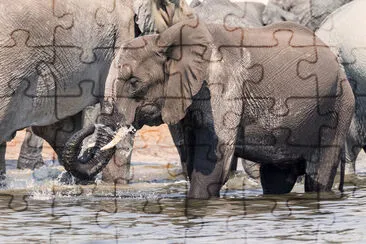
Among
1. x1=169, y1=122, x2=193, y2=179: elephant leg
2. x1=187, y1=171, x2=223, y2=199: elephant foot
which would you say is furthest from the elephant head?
x1=187, y1=171, x2=223, y2=199: elephant foot

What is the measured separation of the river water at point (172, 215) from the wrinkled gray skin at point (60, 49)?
730 millimetres

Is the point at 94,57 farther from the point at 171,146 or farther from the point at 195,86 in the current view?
the point at 171,146

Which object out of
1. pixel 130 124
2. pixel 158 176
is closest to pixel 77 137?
pixel 130 124

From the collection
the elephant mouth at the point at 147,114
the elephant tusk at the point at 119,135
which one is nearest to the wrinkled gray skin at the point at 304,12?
the elephant mouth at the point at 147,114

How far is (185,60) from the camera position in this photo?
1082 centimetres

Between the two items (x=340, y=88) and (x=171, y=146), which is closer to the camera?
(x=340, y=88)

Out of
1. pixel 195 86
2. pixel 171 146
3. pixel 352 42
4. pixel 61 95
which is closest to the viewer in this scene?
pixel 195 86

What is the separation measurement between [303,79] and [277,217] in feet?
5.37

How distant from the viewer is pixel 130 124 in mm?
10648

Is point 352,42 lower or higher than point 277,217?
higher

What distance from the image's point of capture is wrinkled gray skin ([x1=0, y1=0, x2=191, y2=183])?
475 inches

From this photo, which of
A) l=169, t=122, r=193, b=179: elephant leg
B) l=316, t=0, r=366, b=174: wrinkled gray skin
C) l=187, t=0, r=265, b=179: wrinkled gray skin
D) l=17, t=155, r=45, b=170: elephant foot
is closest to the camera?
l=169, t=122, r=193, b=179: elephant leg

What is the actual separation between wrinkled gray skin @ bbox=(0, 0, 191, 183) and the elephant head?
59.5 inches

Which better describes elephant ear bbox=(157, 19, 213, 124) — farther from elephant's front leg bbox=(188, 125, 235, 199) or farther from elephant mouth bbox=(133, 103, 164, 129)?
elephant's front leg bbox=(188, 125, 235, 199)
